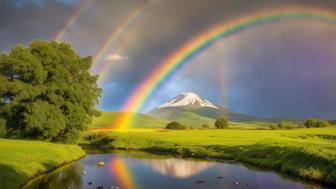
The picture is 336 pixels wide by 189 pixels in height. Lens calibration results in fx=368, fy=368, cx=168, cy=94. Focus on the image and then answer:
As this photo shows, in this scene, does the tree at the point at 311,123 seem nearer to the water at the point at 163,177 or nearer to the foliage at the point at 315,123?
the foliage at the point at 315,123

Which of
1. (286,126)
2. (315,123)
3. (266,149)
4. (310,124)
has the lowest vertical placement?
(266,149)

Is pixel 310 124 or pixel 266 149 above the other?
pixel 310 124

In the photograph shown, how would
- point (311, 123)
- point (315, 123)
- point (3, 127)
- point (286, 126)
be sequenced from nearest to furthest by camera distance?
point (3, 127), point (315, 123), point (311, 123), point (286, 126)

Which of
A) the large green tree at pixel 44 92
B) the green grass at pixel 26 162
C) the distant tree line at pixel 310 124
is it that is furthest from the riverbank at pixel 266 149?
the distant tree line at pixel 310 124

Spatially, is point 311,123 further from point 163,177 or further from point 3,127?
point 3,127

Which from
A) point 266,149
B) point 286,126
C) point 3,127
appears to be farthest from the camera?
point 286,126

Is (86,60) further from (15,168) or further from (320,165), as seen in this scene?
(320,165)

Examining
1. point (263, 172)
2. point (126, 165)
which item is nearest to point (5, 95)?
point (126, 165)

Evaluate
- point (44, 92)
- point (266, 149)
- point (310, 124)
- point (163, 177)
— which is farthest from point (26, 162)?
point (310, 124)

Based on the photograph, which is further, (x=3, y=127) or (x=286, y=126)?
(x=286, y=126)

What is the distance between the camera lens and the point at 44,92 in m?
64.8

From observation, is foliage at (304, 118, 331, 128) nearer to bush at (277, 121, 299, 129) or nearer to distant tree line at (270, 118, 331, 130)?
distant tree line at (270, 118, 331, 130)

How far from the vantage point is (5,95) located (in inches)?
2552

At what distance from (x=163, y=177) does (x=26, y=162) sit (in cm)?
1601
